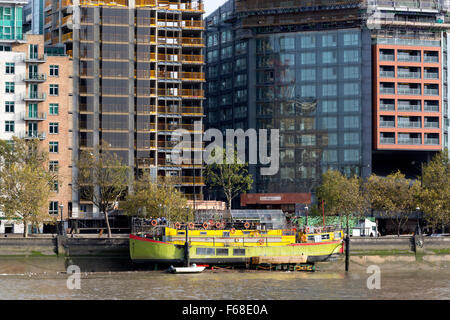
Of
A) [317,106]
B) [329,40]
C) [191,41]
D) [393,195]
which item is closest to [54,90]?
[191,41]

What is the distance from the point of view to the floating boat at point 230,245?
115938 mm

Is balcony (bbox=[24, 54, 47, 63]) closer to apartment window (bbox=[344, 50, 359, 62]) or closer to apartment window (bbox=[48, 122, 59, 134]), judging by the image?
apartment window (bbox=[48, 122, 59, 134])

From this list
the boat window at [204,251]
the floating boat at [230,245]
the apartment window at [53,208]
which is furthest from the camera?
the apartment window at [53,208]

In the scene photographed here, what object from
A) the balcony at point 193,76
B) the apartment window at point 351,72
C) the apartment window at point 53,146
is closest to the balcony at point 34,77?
the apartment window at point 53,146

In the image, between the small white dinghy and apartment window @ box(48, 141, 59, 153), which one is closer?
the small white dinghy

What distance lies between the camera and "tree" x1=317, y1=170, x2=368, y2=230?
5812 inches

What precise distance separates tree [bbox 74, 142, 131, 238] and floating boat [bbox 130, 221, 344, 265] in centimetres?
2087

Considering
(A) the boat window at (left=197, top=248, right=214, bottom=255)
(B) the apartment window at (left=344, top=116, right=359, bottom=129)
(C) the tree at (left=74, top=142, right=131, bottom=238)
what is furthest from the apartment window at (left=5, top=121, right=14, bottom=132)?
(B) the apartment window at (left=344, top=116, right=359, bottom=129)

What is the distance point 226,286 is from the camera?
97438mm

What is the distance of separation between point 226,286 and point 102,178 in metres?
50.4

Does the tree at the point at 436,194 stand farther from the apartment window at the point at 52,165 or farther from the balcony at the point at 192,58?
the apartment window at the point at 52,165

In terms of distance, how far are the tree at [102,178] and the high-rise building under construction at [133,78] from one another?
991cm
